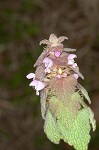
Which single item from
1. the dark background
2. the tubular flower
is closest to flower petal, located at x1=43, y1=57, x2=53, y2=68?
the tubular flower

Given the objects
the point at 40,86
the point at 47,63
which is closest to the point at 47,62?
the point at 47,63

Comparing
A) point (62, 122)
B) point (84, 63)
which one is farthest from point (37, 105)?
point (62, 122)

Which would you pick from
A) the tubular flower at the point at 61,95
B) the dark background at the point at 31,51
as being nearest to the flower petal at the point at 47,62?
the tubular flower at the point at 61,95

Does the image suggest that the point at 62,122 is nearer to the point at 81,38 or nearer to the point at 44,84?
the point at 44,84

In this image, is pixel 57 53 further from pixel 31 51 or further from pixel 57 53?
pixel 31 51

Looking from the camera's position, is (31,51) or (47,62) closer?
(47,62)

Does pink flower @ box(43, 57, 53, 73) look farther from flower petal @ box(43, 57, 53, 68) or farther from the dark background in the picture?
the dark background
